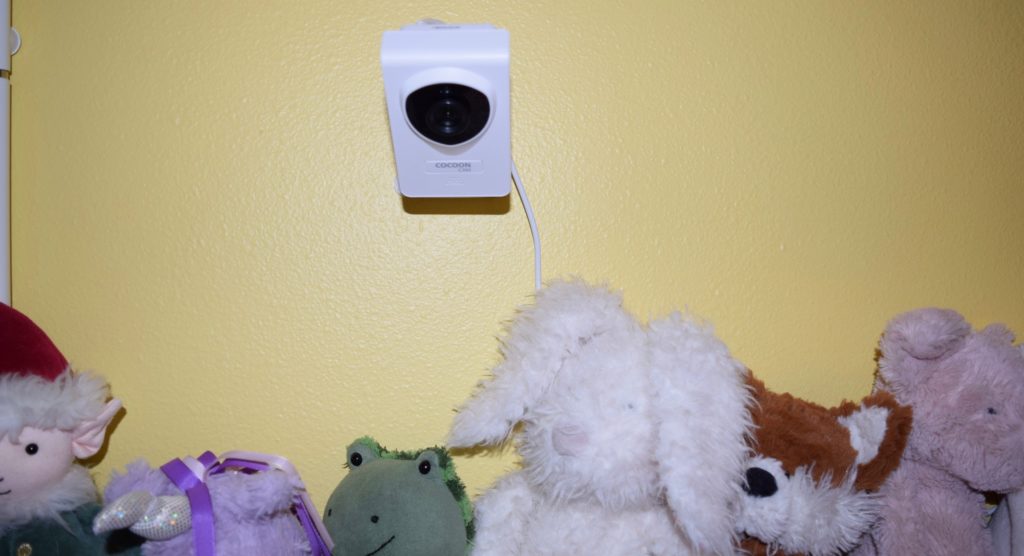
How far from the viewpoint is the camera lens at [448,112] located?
28.1 inches

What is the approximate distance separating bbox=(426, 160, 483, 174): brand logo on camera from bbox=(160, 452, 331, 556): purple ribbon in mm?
399

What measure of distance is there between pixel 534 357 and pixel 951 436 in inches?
19.7

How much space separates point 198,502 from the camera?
0.73 metres

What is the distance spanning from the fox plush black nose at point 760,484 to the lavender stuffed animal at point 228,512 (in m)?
0.50

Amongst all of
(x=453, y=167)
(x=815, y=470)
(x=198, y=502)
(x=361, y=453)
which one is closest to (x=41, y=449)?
(x=198, y=502)

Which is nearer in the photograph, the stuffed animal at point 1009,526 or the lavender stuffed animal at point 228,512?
the lavender stuffed animal at point 228,512

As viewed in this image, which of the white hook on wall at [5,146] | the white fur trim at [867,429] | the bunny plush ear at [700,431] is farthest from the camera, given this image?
the white hook on wall at [5,146]

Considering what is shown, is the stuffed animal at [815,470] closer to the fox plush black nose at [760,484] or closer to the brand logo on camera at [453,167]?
the fox plush black nose at [760,484]

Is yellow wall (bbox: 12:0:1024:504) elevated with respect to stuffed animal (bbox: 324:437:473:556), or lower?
elevated

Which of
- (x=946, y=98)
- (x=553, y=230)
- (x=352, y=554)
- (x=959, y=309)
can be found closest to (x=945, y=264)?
(x=959, y=309)

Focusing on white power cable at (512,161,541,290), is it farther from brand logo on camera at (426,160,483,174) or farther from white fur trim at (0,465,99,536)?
white fur trim at (0,465,99,536)

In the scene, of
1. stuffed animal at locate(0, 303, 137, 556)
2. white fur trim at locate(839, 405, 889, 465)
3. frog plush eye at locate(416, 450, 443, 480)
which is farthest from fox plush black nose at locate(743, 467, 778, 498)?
stuffed animal at locate(0, 303, 137, 556)

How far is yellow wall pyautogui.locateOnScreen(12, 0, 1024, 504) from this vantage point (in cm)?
91

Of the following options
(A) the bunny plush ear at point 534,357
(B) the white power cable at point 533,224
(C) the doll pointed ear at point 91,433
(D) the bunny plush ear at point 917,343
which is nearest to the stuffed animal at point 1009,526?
(D) the bunny plush ear at point 917,343
